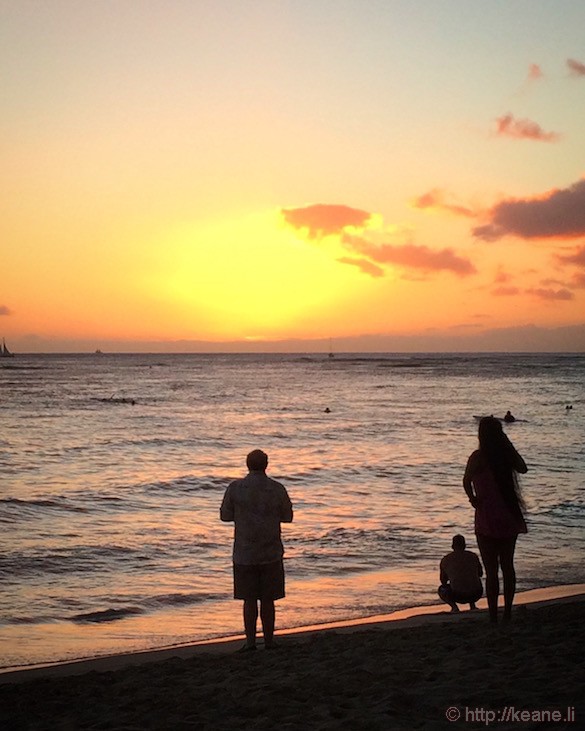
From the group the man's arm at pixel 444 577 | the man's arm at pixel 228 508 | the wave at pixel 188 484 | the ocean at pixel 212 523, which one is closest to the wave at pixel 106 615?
the ocean at pixel 212 523

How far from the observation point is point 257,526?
7.07 metres

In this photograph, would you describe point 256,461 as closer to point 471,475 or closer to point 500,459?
point 471,475

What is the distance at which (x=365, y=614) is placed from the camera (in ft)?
32.8

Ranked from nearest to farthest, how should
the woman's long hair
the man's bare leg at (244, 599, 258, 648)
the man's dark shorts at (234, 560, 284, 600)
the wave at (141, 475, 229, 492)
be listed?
the woman's long hair
the man's dark shorts at (234, 560, 284, 600)
the man's bare leg at (244, 599, 258, 648)
the wave at (141, 475, 229, 492)

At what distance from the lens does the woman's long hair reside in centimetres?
704

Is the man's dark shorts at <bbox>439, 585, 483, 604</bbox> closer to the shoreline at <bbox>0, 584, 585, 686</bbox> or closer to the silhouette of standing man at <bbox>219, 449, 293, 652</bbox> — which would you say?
the shoreline at <bbox>0, 584, 585, 686</bbox>

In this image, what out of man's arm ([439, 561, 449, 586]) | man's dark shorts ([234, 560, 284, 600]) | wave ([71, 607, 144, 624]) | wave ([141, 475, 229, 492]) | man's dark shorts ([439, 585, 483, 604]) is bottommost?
wave ([141, 475, 229, 492])

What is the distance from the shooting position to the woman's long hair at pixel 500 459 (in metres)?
7.04

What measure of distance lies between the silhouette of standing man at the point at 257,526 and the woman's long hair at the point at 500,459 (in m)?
1.79

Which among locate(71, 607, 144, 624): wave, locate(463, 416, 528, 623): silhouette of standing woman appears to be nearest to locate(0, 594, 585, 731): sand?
locate(463, 416, 528, 623): silhouette of standing woman

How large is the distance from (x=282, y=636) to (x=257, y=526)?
2.06 metres

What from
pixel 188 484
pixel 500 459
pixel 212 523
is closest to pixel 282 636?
pixel 500 459

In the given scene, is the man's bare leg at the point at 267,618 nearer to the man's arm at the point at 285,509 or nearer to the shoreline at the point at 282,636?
the shoreline at the point at 282,636

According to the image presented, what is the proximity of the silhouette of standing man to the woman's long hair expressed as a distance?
5.87 feet
